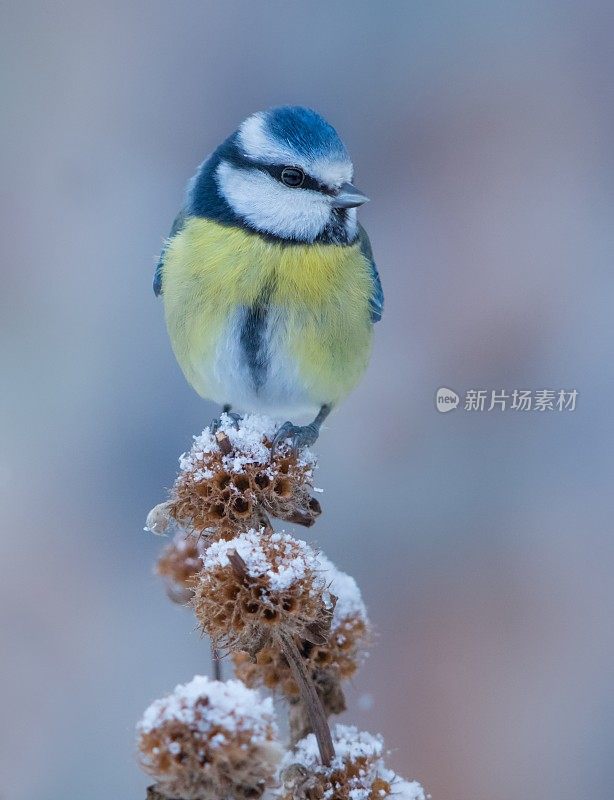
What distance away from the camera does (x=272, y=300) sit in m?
0.89

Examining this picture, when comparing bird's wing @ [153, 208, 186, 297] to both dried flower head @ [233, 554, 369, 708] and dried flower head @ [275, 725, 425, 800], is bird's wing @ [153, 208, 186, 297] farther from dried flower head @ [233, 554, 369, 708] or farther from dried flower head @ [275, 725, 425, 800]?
dried flower head @ [275, 725, 425, 800]

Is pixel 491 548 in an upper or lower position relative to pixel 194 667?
upper

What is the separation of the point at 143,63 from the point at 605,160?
746mm

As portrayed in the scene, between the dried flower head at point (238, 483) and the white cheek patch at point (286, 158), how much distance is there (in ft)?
1.15

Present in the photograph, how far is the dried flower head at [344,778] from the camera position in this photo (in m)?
0.47

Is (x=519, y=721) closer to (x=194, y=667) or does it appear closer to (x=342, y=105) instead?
(x=194, y=667)

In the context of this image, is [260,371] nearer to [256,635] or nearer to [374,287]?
[374,287]

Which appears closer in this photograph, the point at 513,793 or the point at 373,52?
the point at 513,793

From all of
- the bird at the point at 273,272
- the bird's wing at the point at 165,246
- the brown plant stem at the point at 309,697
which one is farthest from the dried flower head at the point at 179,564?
the bird's wing at the point at 165,246

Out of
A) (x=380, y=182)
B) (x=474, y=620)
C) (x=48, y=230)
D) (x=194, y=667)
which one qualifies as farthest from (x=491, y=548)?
(x=48, y=230)

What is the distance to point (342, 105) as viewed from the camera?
1367mm

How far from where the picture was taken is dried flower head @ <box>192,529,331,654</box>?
48 cm

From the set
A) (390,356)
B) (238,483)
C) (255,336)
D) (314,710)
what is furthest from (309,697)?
(390,356)

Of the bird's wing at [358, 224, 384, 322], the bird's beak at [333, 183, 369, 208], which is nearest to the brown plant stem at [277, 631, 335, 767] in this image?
the bird's beak at [333, 183, 369, 208]
